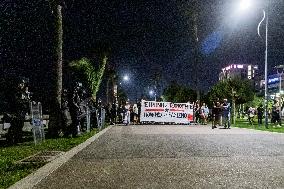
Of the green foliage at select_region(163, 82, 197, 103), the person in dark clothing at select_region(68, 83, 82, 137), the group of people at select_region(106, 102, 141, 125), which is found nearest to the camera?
the person in dark clothing at select_region(68, 83, 82, 137)

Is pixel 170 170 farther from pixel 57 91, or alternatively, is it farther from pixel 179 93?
pixel 179 93

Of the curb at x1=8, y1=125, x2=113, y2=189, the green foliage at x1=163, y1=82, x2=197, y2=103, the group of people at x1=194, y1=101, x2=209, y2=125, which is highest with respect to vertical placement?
the green foliage at x1=163, y1=82, x2=197, y2=103

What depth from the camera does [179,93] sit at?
107625 millimetres

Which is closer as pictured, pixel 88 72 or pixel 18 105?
pixel 18 105

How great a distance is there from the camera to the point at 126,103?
35.9 m

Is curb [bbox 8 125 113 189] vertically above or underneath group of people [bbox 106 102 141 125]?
underneath

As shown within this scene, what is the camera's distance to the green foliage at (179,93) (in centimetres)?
10475

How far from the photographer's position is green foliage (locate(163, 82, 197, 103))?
344 ft

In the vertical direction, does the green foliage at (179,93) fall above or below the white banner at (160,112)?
above

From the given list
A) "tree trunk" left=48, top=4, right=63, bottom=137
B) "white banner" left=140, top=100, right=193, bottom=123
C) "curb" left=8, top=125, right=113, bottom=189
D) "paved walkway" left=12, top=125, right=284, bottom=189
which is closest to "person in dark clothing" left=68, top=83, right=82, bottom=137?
"tree trunk" left=48, top=4, right=63, bottom=137

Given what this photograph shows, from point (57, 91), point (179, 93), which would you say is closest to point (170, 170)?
point (57, 91)

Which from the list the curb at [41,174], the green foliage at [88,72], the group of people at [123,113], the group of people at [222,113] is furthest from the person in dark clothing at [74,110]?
the green foliage at [88,72]

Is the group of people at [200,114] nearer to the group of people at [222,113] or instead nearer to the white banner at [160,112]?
the white banner at [160,112]

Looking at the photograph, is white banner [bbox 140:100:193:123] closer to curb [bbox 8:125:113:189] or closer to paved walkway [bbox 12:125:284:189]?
paved walkway [bbox 12:125:284:189]
